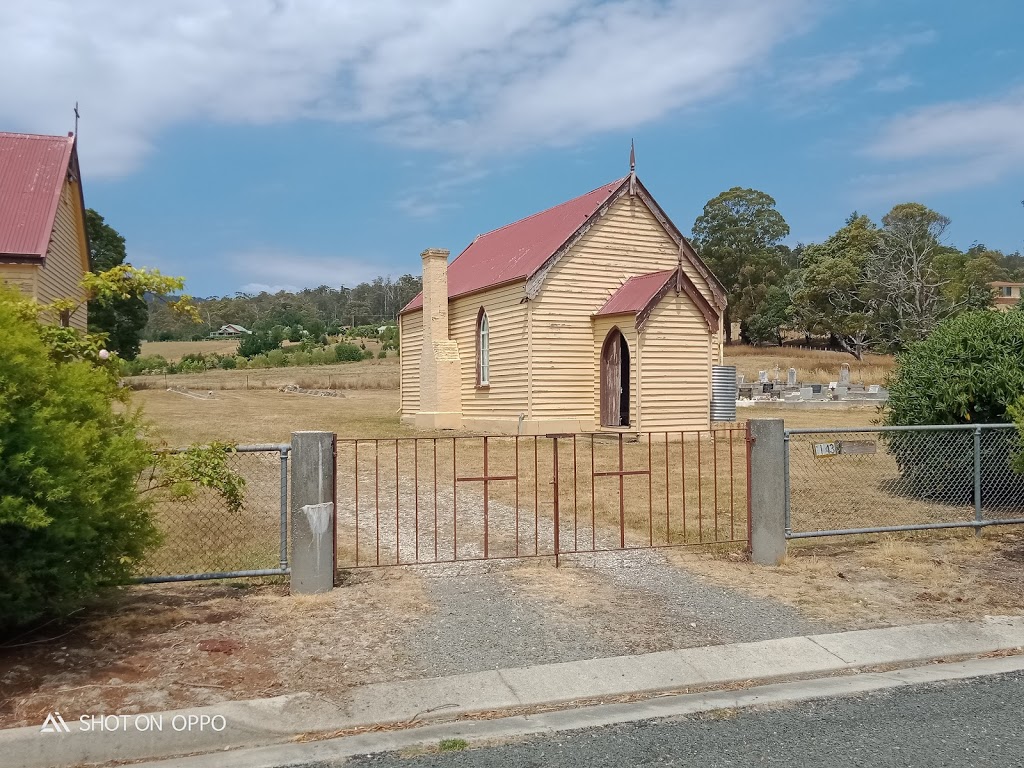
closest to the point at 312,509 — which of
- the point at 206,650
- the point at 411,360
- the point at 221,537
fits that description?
the point at 206,650

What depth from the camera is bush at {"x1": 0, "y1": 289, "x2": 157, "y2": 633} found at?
5.04 meters

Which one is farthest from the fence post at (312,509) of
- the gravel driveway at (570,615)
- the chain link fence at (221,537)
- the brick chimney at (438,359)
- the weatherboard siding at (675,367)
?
the brick chimney at (438,359)

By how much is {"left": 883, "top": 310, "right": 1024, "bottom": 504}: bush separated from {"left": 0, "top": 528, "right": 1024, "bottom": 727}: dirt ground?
1296 millimetres

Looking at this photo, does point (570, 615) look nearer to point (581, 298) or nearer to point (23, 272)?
point (581, 298)

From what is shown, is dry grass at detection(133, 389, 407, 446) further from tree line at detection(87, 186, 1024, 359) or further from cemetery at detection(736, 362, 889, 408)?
cemetery at detection(736, 362, 889, 408)

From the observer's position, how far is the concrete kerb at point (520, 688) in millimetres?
4535

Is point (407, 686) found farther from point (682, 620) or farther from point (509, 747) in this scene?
point (682, 620)

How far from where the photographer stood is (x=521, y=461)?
54.6 ft

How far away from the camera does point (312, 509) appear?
6.98 metres

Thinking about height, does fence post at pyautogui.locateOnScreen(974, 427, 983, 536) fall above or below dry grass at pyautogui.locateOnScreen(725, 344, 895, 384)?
below

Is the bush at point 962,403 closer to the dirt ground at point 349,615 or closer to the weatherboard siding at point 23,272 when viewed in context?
the dirt ground at point 349,615

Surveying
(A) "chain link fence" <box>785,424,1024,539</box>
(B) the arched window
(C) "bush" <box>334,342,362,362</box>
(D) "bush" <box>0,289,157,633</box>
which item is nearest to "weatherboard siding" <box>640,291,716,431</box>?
(B) the arched window

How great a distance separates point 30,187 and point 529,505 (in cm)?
1703

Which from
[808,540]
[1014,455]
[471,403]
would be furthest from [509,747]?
[471,403]
